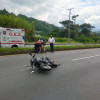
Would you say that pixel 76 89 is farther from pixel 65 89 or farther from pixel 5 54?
pixel 5 54

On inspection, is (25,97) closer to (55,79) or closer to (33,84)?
(33,84)

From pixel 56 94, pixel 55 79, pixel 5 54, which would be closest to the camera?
pixel 56 94

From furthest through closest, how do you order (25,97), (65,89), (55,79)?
(55,79)
(65,89)
(25,97)

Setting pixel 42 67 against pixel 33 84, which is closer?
pixel 33 84

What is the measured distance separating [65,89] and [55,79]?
2.87 feet

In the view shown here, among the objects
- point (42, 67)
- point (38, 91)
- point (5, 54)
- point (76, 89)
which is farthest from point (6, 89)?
point (5, 54)

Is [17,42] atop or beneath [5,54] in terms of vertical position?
atop

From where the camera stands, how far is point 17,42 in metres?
13.0

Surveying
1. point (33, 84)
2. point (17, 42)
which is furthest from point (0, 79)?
point (17, 42)

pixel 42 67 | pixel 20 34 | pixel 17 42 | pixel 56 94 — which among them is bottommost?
pixel 56 94

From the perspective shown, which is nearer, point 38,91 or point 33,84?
point 38,91

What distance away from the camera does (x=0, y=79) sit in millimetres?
4469

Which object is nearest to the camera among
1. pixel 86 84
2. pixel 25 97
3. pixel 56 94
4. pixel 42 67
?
pixel 25 97

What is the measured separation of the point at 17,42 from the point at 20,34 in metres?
0.95
